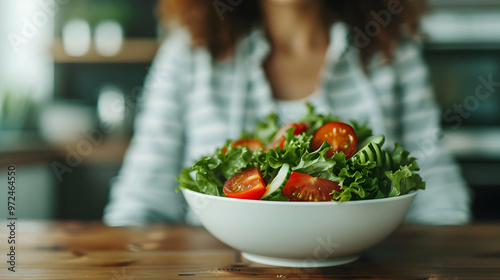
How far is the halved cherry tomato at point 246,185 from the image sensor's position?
0.59 meters

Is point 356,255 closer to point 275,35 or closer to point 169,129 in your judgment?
point 169,129

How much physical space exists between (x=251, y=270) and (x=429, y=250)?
1.03 feet

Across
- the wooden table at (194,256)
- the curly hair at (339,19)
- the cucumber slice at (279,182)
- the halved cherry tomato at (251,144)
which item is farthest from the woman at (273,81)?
the cucumber slice at (279,182)

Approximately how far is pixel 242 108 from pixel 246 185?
837mm

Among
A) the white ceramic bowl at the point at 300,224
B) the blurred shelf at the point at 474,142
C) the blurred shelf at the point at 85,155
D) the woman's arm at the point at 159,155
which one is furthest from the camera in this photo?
the blurred shelf at the point at 85,155

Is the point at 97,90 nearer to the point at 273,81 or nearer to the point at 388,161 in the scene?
the point at 273,81

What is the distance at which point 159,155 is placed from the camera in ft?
4.71

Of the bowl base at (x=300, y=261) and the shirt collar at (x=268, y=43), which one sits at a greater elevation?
the shirt collar at (x=268, y=43)

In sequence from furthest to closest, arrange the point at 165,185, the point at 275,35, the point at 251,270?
the point at 275,35
the point at 165,185
the point at 251,270

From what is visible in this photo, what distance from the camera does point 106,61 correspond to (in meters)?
2.36

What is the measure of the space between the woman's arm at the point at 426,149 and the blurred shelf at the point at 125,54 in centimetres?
127

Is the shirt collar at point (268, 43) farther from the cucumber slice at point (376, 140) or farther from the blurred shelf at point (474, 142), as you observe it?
the blurred shelf at point (474, 142)

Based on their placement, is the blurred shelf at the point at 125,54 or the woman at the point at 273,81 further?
the blurred shelf at the point at 125,54

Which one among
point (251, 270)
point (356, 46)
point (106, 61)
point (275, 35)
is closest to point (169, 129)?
point (275, 35)
